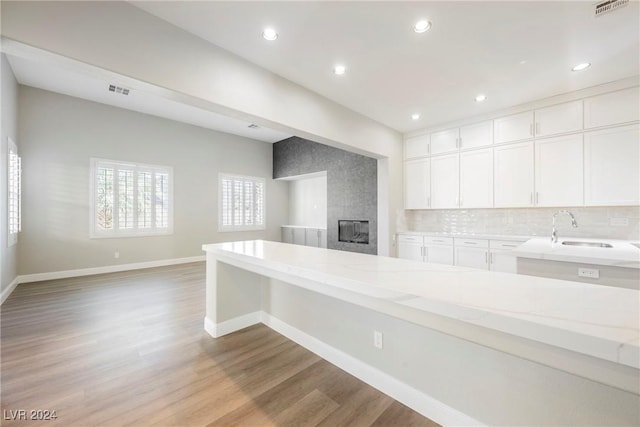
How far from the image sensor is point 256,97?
2.86 metres

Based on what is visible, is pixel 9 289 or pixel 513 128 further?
pixel 513 128

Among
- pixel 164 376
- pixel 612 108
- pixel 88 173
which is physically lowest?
pixel 164 376

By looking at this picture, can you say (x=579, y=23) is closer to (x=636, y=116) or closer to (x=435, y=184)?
(x=636, y=116)

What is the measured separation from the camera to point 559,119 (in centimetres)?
→ 357

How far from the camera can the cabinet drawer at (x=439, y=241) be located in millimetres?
4336


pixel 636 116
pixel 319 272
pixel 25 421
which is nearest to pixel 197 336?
pixel 25 421

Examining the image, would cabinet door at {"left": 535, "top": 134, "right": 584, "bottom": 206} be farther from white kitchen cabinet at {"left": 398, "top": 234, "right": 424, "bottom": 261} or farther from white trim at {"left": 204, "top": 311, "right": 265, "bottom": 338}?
white trim at {"left": 204, "top": 311, "right": 265, "bottom": 338}

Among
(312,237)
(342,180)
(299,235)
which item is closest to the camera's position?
(342,180)

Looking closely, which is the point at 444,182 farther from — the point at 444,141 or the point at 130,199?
the point at 130,199

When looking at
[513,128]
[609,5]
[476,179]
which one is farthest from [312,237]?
[609,5]

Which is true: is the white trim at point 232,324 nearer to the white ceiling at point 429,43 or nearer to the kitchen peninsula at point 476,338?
the kitchen peninsula at point 476,338

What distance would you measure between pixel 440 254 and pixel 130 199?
20.3 ft

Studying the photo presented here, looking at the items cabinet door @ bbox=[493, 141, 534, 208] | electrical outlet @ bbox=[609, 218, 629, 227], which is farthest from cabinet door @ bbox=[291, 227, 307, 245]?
electrical outlet @ bbox=[609, 218, 629, 227]

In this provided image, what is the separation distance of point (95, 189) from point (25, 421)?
15.2 feet
